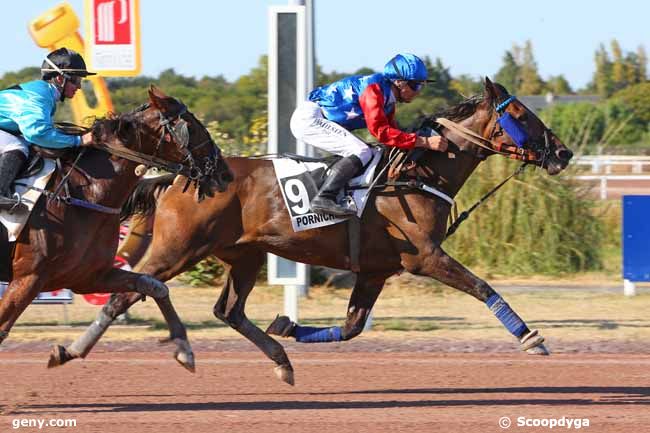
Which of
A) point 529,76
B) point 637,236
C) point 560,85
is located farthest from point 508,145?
point 560,85

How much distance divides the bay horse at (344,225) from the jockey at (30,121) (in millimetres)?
1448

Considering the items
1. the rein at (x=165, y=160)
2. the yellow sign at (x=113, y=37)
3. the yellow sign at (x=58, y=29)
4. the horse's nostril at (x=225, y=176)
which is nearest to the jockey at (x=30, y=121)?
the rein at (x=165, y=160)

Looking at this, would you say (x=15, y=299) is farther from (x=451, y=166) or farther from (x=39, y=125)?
(x=451, y=166)

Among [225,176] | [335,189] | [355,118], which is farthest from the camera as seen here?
[355,118]

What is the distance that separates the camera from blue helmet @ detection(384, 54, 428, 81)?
855cm

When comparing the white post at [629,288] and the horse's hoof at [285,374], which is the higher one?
the horse's hoof at [285,374]

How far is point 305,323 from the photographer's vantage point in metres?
12.0

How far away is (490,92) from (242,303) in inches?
95.8

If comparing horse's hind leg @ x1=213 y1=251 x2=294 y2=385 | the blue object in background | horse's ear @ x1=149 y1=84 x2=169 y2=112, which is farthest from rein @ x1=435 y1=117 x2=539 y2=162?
the blue object in background

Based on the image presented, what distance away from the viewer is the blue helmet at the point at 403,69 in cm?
855

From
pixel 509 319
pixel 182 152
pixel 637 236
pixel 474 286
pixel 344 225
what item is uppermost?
pixel 182 152

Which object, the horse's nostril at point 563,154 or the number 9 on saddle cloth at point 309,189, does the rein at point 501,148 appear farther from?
the number 9 on saddle cloth at point 309,189

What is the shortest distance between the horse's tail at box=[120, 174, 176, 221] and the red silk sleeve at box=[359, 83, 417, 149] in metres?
1.53

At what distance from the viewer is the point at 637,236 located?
44.2 feet
